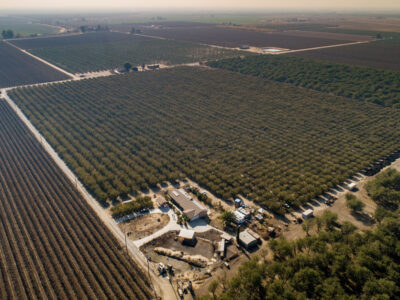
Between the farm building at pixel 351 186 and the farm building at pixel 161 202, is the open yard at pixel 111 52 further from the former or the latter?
the farm building at pixel 351 186

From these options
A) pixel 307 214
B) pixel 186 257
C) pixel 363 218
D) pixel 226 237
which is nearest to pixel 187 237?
pixel 186 257

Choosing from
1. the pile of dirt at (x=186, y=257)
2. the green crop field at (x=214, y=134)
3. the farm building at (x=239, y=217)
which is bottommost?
the pile of dirt at (x=186, y=257)

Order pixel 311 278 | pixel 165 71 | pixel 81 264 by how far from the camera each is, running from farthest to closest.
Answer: pixel 165 71 → pixel 81 264 → pixel 311 278

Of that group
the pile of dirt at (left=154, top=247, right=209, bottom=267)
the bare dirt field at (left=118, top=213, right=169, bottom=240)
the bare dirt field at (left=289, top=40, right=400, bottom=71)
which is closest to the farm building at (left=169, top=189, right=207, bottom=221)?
the bare dirt field at (left=118, top=213, right=169, bottom=240)

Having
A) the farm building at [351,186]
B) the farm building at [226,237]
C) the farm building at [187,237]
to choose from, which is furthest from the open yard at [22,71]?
the farm building at [351,186]

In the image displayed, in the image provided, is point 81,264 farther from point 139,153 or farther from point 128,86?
point 128,86

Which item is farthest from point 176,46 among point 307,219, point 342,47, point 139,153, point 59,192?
point 307,219

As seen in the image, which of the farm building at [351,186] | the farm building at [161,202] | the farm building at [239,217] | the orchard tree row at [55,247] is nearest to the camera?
the orchard tree row at [55,247]
